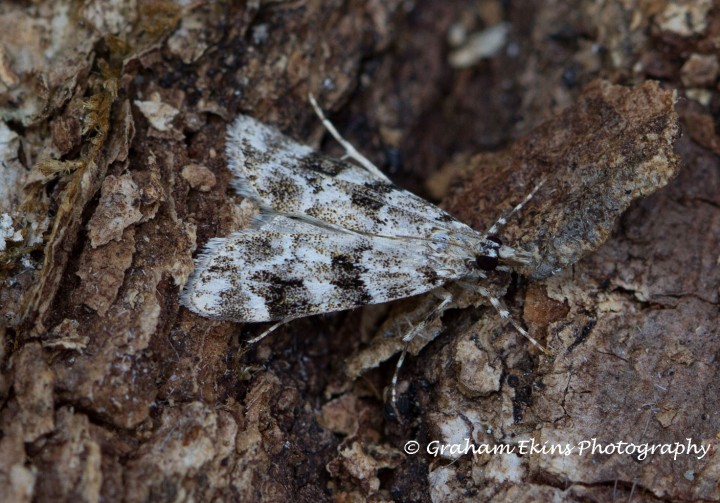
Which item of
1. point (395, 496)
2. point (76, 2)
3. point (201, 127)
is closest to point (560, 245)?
point (395, 496)

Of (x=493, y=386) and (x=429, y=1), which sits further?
(x=429, y=1)

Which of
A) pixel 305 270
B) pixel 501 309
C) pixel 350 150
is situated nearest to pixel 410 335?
pixel 501 309

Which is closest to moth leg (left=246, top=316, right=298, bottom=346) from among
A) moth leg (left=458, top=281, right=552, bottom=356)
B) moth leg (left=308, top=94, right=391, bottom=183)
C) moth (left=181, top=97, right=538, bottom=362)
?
moth (left=181, top=97, right=538, bottom=362)

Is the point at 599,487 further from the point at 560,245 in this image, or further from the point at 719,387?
the point at 560,245

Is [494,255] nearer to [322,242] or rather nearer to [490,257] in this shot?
[490,257]

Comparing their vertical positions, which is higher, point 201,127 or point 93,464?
point 201,127

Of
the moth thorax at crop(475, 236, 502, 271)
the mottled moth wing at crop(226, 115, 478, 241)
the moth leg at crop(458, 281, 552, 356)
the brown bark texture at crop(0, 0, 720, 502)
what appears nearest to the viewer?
the brown bark texture at crop(0, 0, 720, 502)

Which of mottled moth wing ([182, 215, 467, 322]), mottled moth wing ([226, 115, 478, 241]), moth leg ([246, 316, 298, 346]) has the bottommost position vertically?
moth leg ([246, 316, 298, 346])

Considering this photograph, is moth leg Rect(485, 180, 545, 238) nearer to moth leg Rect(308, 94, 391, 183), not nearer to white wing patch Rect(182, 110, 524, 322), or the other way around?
white wing patch Rect(182, 110, 524, 322)

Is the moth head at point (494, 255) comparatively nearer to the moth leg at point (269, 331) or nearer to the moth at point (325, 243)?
the moth at point (325, 243)
